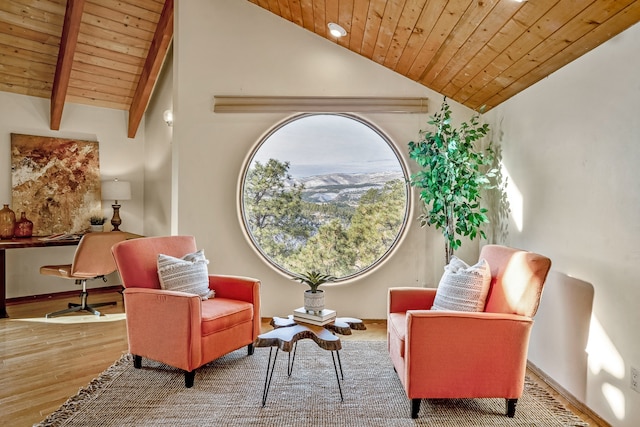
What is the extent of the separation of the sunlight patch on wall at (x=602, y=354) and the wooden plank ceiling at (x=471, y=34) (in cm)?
156

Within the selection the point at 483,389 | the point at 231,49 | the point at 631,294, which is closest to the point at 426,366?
the point at 483,389

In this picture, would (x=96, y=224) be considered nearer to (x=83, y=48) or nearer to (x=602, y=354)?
(x=83, y=48)

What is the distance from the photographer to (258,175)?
4016 mm

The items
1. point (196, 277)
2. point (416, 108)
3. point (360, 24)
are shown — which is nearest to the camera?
point (196, 277)

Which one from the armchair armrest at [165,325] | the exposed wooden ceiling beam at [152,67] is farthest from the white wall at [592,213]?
the exposed wooden ceiling beam at [152,67]

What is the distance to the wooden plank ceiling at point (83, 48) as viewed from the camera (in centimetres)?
395

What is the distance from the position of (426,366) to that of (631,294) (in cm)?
105

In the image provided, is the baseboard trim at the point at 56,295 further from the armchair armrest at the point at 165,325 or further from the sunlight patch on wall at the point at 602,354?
the sunlight patch on wall at the point at 602,354

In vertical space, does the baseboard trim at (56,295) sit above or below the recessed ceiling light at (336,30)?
below

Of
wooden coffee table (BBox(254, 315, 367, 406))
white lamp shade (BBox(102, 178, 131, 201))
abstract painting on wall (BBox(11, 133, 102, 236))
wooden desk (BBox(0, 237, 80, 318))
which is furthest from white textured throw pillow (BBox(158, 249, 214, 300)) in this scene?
abstract painting on wall (BBox(11, 133, 102, 236))

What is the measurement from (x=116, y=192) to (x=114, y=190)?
31 mm

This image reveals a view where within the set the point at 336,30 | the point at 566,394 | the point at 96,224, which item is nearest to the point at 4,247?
the point at 96,224

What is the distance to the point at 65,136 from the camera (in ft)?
15.8

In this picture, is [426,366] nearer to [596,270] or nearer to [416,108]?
[596,270]
